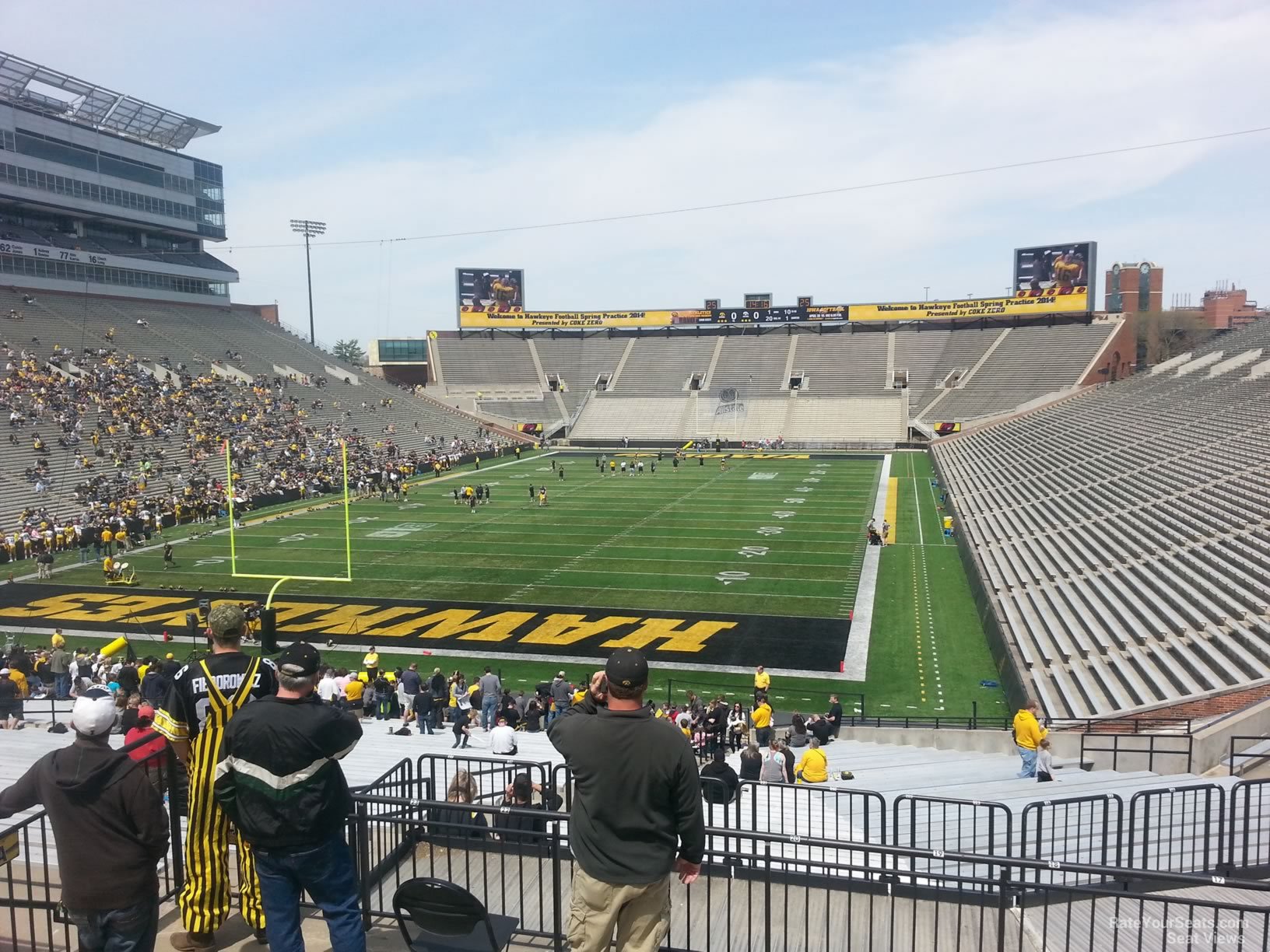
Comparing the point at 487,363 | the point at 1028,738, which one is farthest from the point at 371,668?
the point at 487,363

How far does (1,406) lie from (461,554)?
67.2 ft

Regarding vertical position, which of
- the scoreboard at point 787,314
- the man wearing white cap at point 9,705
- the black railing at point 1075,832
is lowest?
the man wearing white cap at point 9,705

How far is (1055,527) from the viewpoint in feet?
82.4

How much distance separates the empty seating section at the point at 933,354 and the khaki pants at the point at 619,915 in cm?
6465

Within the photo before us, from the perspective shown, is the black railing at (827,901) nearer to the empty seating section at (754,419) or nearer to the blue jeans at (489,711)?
the blue jeans at (489,711)

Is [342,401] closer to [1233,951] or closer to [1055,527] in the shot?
[1055,527]

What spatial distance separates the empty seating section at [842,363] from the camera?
228 feet

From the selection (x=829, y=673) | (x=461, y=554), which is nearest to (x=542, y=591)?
(x=461, y=554)

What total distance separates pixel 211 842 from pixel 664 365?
72.3 metres

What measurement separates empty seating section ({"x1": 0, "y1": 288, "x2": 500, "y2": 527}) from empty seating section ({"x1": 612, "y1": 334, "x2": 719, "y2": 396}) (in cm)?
1423

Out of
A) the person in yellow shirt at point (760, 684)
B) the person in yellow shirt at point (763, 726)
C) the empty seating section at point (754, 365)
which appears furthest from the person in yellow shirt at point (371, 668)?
the empty seating section at point (754, 365)

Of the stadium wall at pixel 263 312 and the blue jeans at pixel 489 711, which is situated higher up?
the stadium wall at pixel 263 312

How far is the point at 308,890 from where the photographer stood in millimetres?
4133

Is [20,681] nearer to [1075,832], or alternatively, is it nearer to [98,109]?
[1075,832]
